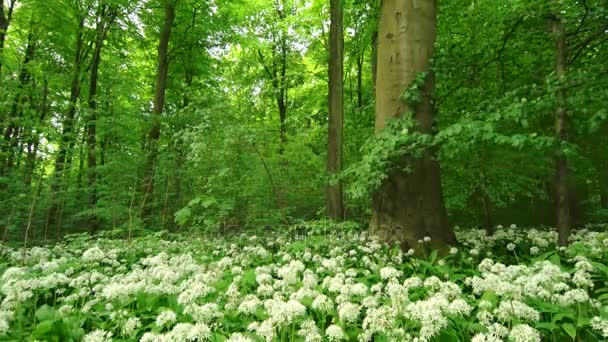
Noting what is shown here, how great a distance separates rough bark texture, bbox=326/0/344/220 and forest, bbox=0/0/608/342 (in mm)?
52

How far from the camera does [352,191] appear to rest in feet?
16.0

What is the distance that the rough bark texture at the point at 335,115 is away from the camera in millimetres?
8297

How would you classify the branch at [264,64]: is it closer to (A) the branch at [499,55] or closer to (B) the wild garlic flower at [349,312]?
(A) the branch at [499,55]

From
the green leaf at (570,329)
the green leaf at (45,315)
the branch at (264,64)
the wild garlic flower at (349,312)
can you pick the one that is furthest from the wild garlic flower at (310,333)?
the branch at (264,64)

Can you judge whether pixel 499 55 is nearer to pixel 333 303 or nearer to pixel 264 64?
pixel 333 303

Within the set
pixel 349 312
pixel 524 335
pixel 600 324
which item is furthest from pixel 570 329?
pixel 349 312

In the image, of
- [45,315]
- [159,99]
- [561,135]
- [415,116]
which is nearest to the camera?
[45,315]

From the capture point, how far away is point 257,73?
17484 millimetres

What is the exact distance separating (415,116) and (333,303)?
348 centimetres

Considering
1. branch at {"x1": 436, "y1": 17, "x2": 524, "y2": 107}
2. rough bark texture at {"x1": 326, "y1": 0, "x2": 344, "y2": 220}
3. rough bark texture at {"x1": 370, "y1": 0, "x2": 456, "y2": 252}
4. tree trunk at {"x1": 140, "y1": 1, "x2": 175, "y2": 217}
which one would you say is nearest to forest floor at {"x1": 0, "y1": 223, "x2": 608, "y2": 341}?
rough bark texture at {"x1": 370, "y1": 0, "x2": 456, "y2": 252}

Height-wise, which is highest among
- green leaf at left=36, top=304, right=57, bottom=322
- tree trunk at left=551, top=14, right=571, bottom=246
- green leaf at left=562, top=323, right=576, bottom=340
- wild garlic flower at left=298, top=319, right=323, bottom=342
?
tree trunk at left=551, top=14, right=571, bottom=246

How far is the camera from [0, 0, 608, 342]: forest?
109 inches

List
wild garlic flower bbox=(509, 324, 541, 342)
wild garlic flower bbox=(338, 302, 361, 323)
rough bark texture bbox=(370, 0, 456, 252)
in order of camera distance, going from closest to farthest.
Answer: wild garlic flower bbox=(509, 324, 541, 342) → wild garlic flower bbox=(338, 302, 361, 323) → rough bark texture bbox=(370, 0, 456, 252)

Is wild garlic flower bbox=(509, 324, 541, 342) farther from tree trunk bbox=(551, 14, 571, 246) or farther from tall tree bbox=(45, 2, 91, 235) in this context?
tall tree bbox=(45, 2, 91, 235)
